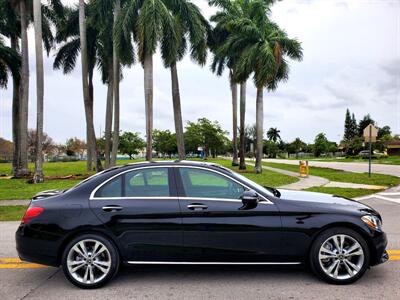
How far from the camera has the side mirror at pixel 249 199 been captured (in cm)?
426

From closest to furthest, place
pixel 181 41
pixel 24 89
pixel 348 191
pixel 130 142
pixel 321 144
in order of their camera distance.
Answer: pixel 348 191, pixel 24 89, pixel 181 41, pixel 130 142, pixel 321 144

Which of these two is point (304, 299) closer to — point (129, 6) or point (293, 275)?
point (293, 275)

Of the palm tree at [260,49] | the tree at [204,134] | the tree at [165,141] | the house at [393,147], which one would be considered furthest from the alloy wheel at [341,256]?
the tree at [165,141]

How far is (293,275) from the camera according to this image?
15.0ft

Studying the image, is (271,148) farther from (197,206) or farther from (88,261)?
(88,261)

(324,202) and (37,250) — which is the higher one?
(324,202)

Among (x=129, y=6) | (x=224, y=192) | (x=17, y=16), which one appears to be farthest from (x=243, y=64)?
(x=224, y=192)

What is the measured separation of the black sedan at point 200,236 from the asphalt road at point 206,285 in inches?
7.9

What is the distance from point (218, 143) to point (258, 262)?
66.0 metres

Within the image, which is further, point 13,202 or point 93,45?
point 93,45

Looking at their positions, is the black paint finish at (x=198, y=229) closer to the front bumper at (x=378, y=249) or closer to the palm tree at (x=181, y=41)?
the front bumper at (x=378, y=249)

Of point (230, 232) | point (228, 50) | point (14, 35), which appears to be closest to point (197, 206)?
point (230, 232)

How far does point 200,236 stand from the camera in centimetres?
427

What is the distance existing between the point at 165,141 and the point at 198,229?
9376cm
